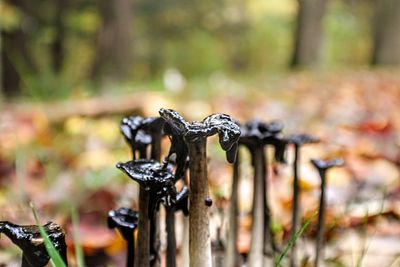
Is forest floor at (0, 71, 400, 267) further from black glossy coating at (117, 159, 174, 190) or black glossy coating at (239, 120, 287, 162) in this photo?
black glossy coating at (117, 159, 174, 190)

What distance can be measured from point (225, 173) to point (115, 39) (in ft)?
23.3

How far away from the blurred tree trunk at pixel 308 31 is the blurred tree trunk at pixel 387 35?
1817mm

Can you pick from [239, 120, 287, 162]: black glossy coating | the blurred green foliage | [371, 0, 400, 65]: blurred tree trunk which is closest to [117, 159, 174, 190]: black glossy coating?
[239, 120, 287, 162]: black glossy coating

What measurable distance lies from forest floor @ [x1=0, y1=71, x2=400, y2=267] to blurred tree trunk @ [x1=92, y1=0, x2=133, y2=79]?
406 centimetres

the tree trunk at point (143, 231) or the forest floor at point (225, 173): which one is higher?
the tree trunk at point (143, 231)

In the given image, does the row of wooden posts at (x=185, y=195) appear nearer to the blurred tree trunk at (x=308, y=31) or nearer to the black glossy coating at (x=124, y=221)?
the black glossy coating at (x=124, y=221)

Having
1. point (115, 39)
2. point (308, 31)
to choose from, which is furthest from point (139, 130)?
point (308, 31)

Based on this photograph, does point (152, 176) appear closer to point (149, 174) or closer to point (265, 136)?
point (149, 174)

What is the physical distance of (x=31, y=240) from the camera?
0.77 m

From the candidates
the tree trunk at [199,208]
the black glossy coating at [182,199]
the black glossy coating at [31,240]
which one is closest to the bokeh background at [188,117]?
the black glossy coating at [182,199]

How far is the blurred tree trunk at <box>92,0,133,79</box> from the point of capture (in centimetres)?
918

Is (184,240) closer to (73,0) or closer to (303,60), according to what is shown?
(303,60)

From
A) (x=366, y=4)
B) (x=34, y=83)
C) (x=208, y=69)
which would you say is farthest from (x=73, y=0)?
(x=366, y=4)

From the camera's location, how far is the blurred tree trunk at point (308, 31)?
12930 mm
